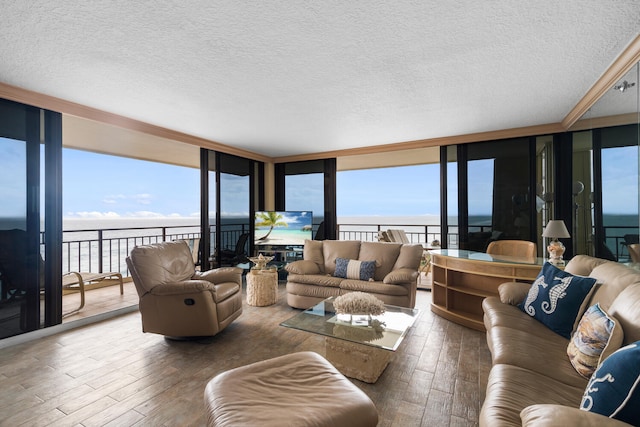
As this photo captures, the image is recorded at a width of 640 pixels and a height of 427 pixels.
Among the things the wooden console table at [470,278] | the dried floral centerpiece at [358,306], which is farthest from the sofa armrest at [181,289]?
the wooden console table at [470,278]

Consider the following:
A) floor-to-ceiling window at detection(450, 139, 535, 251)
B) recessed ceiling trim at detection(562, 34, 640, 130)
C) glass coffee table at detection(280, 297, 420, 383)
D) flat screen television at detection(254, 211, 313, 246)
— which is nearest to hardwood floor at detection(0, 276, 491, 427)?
glass coffee table at detection(280, 297, 420, 383)

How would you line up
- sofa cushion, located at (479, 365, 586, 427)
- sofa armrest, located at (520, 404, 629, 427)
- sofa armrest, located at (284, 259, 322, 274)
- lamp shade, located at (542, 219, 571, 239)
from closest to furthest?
sofa armrest, located at (520, 404, 629, 427) → sofa cushion, located at (479, 365, 586, 427) → lamp shade, located at (542, 219, 571, 239) → sofa armrest, located at (284, 259, 322, 274)

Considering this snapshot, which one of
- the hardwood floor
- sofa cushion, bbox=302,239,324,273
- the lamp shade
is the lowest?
the hardwood floor

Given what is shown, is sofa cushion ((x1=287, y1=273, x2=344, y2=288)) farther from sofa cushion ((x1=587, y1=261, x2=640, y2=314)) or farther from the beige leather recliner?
sofa cushion ((x1=587, y1=261, x2=640, y2=314))

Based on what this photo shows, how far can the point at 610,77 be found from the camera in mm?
2555

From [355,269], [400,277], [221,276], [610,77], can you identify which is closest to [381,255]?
[355,269]

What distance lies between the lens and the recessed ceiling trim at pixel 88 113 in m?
2.82

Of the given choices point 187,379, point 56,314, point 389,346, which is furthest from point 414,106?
point 56,314

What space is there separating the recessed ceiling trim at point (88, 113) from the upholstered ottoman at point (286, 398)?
332 centimetres

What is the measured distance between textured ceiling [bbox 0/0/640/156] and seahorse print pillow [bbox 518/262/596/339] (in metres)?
1.69

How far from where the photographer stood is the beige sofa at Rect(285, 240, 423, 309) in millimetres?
3432

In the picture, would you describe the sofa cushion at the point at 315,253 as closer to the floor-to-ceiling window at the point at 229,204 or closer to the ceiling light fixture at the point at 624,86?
the floor-to-ceiling window at the point at 229,204

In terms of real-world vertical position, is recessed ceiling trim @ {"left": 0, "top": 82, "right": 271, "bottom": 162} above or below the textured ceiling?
below

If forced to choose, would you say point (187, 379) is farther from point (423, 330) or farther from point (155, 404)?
point (423, 330)
